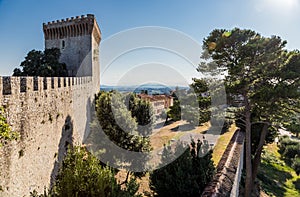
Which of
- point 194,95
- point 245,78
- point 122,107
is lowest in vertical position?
point 122,107

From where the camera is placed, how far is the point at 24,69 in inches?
664

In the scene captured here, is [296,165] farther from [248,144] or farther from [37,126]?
[37,126]

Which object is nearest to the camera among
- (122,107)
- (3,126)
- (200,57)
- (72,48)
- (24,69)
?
(3,126)

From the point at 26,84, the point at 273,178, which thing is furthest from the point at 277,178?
the point at 26,84

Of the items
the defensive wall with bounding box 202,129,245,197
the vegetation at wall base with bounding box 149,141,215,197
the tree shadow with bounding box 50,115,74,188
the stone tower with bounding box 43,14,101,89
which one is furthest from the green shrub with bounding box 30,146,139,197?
the stone tower with bounding box 43,14,101,89

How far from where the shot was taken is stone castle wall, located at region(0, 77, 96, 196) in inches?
206

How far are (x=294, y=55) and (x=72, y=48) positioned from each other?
1657 centimetres

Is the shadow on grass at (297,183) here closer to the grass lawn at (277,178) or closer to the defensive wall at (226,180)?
the grass lawn at (277,178)


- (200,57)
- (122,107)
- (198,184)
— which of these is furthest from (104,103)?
(198,184)

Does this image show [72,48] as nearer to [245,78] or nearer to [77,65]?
[77,65]

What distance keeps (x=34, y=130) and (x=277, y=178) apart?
59.4 ft

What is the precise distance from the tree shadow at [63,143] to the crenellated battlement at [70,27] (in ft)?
32.8

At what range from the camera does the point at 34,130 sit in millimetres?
6547

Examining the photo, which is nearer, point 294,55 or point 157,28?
point 294,55
